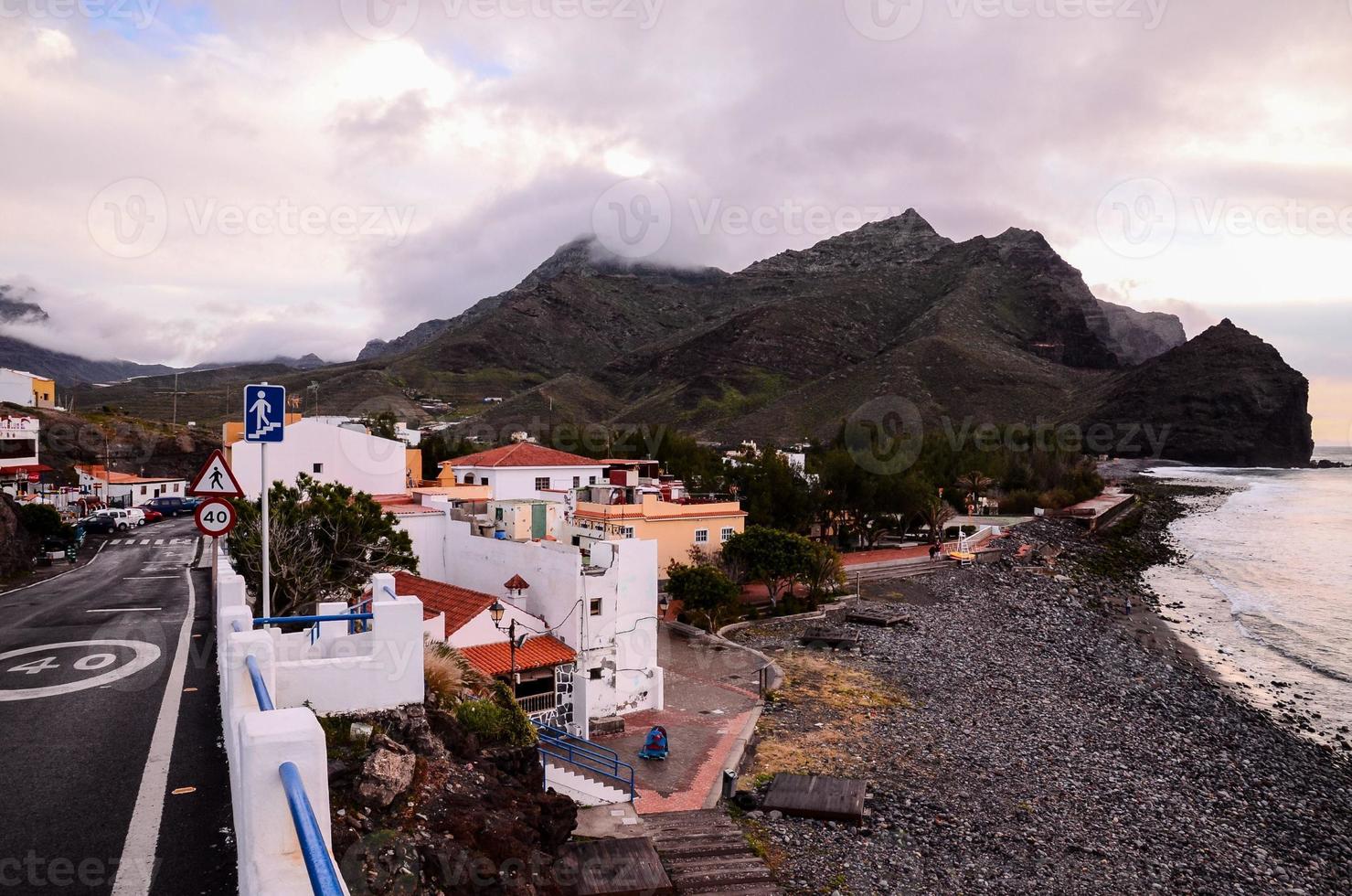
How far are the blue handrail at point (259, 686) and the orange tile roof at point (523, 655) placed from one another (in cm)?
1137

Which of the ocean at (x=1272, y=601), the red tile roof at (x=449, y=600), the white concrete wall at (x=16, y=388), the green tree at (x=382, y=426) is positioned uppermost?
the white concrete wall at (x=16, y=388)

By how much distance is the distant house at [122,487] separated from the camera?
159ft

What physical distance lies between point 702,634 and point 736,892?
1757 centimetres

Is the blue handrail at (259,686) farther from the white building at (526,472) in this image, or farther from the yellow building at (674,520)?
the white building at (526,472)

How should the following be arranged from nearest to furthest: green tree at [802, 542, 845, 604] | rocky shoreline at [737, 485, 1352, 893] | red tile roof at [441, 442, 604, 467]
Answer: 1. rocky shoreline at [737, 485, 1352, 893]
2. green tree at [802, 542, 845, 604]
3. red tile roof at [441, 442, 604, 467]

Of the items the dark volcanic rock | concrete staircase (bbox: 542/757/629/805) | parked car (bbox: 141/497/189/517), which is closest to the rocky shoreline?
concrete staircase (bbox: 542/757/629/805)

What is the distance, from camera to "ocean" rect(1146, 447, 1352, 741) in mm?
27719

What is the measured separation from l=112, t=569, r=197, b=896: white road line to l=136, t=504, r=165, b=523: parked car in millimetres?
42457

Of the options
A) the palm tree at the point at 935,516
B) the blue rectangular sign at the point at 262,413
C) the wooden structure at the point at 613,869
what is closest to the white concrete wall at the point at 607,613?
the wooden structure at the point at 613,869

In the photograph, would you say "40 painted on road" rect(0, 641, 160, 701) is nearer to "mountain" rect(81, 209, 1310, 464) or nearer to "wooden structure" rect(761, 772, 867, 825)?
"wooden structure" rect(761, 772, 867, 825)

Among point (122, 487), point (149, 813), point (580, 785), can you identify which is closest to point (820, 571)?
point (580, 785)

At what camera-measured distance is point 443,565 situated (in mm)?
25156

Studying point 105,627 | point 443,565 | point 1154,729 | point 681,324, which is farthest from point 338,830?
point 681,324

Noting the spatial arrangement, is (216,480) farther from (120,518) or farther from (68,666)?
(120,518)
